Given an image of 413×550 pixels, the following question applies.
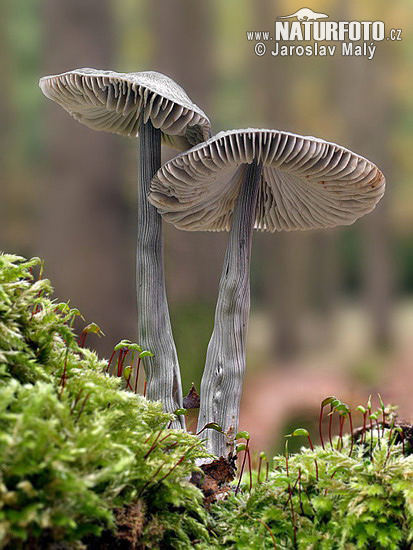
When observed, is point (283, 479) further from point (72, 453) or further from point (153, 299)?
point (153, 299)

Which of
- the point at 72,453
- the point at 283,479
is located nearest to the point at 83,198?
the point at 283,479

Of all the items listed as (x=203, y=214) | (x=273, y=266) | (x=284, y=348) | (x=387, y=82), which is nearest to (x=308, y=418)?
(x=203, y=214)

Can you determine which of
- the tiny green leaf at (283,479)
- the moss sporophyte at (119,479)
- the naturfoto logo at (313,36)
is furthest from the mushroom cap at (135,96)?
the naturfoto logo at (313,36)

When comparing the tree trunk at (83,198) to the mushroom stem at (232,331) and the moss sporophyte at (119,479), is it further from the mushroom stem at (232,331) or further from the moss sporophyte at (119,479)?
the moss sporophyte at (119,479)

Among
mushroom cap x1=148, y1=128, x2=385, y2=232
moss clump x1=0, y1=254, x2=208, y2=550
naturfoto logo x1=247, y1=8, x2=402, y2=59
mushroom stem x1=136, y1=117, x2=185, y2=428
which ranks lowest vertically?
moss clump x1=0, y1=254, x2=208, y2=550

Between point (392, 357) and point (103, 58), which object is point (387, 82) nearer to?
point (392, 357)

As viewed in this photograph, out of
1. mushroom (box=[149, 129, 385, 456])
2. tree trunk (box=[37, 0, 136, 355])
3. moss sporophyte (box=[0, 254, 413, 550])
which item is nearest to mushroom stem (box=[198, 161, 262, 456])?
mushroom (box=[149, 129, 385, 456])

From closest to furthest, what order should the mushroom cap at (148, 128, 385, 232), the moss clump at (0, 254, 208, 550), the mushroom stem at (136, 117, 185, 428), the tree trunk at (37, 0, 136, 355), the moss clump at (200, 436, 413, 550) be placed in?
the moss clump at (0, 254, 208, 550)
the moss clump at (200, 436, 413, 550)
the mushroom cap at (148, 128, 385, 232)
the mushroom stem at (136, 117, 185, 428)
the tree trunk at (37, 0, 136, 355)

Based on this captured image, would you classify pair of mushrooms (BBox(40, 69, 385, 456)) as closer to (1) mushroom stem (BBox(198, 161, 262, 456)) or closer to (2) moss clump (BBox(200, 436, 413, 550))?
(1) mushroom stem (BBox(198, 161, 262, 456))
